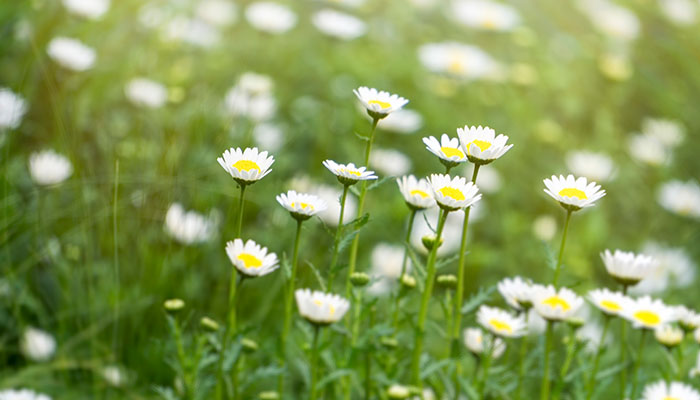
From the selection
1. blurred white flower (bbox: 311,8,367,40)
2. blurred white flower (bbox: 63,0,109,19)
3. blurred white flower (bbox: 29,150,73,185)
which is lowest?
blurred white flower (bbox: 29,150,73,185)

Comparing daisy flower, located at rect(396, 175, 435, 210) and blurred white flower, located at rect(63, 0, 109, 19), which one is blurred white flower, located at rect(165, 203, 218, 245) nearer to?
daisy flower, located at rect(396, 175, 435, 210)

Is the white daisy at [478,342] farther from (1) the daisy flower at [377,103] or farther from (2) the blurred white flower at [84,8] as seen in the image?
(2) the blurred white flower at [84,8]

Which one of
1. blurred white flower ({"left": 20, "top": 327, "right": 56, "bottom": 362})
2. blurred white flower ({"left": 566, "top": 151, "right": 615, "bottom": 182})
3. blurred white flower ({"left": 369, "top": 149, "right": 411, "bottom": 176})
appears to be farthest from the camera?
blurred white flower ({"left": 566, "top": 151, "right": 615, "bottom": 182})

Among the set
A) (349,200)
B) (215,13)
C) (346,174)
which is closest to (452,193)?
(346,174)

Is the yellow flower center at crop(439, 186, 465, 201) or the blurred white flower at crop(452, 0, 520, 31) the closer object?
the yellow flower center at crop(439, 186, 465, 201)

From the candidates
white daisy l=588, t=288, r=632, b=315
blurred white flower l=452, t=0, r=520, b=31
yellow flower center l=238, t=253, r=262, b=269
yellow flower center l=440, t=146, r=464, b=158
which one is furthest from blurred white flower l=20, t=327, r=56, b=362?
blurred white flower l=452, t=0, r=520, b=31

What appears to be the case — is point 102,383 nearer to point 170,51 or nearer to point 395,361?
point 395,361

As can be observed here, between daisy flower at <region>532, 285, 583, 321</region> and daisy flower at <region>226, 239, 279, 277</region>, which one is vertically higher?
daisy flower at <region>532, 285, 583, 321</region>
